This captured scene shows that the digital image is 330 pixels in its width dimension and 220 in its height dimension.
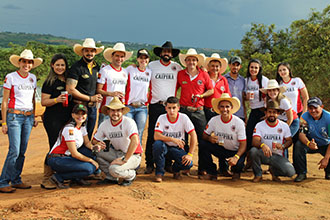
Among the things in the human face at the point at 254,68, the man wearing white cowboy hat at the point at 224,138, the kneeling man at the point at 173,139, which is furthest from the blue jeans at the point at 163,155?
the human face at the point at 254,68

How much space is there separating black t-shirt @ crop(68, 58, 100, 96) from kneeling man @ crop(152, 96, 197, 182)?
4.28ft

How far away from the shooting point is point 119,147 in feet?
20.0

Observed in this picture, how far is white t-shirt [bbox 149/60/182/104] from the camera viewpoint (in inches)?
263

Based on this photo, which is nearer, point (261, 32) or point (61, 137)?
point (61, 137)

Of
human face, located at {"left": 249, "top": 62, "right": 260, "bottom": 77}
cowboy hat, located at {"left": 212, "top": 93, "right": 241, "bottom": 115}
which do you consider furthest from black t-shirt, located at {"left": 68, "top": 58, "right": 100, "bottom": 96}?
human face, located at {"left": 249, "top": 62, "right": 260, "bottom": 77}

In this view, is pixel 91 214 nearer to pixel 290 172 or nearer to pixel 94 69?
pixel 94 69

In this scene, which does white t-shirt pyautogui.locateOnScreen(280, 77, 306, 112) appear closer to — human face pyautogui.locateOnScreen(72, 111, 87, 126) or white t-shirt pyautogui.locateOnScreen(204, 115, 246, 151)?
white t-shirt pyautogui.locateOnScreen(204, 115, 246, 151)

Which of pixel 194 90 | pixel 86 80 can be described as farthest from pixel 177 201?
pixel 86 80

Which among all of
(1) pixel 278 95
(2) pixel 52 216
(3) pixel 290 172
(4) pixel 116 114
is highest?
(1) pixel 278 95

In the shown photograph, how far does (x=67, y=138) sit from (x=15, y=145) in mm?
836

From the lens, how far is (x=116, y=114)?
5867mm

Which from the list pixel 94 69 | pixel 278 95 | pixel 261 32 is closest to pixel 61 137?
pixel 94 69

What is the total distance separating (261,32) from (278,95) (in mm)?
25892

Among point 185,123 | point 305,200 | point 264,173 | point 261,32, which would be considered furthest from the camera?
point 261,32
